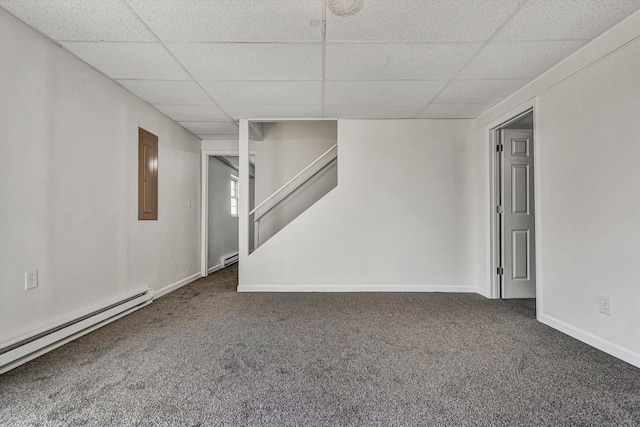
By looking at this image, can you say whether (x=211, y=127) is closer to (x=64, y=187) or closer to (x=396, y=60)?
(x=64, y=187)

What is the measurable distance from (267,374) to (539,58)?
9.98 feet

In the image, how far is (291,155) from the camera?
14.9 feet

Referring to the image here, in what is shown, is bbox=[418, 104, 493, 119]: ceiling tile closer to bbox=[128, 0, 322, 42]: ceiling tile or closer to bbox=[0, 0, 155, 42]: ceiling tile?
bbox=[128, 0, 322, 42]: ceiling tile

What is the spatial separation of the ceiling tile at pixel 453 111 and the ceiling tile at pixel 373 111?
13 centimetres

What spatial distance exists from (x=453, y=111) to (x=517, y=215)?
143cm

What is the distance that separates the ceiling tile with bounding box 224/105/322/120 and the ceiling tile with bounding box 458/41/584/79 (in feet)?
5.32

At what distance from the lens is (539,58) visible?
2.33 m

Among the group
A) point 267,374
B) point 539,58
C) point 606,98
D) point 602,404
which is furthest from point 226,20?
point 602,404

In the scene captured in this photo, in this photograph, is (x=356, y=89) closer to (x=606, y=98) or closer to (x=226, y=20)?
(x=226, y=20)

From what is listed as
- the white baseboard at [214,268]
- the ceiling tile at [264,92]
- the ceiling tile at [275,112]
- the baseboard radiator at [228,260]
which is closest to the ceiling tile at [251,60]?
the ceiling tile at [264,92]

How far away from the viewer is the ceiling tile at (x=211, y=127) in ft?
12.9

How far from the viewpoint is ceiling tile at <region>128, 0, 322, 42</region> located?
175 cm

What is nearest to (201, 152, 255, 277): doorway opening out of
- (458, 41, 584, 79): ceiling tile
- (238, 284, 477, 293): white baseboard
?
(238, 284, 477, 293): white baseboard

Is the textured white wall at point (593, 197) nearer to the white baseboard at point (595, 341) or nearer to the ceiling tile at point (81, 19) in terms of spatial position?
the white baseboard at point (595, 341)
